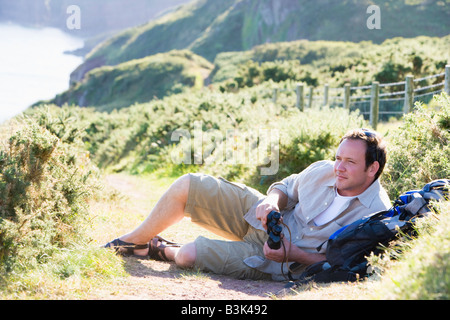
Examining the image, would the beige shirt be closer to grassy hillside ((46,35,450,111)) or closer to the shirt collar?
the shirt collar

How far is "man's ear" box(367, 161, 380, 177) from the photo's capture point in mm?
3636

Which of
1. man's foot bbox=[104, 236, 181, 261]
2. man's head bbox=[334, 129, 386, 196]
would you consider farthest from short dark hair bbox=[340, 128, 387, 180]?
man's foot bbox=[104, 236, 181, 261]

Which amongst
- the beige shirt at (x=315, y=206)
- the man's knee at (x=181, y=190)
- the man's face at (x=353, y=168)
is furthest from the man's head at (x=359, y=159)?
the man's knee at (x=181, y=190)

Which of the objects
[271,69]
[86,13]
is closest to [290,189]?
[271,69]

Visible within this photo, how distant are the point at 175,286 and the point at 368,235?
4.75ft

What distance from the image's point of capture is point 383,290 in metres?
2.48

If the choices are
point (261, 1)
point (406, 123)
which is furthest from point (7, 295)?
point (261, 1)

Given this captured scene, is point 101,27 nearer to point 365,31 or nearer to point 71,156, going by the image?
point 365,31

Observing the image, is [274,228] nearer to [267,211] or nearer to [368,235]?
[267,211]

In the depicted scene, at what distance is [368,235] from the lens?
Answer: 3303mm

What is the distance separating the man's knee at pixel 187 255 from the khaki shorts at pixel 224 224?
0.04 m

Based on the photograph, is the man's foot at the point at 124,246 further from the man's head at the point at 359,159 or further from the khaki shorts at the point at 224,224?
the man's head at the point at 359,159

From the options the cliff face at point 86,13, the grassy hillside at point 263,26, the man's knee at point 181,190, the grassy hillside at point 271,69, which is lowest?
the man's knee at point 181,190

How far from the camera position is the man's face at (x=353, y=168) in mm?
3621
